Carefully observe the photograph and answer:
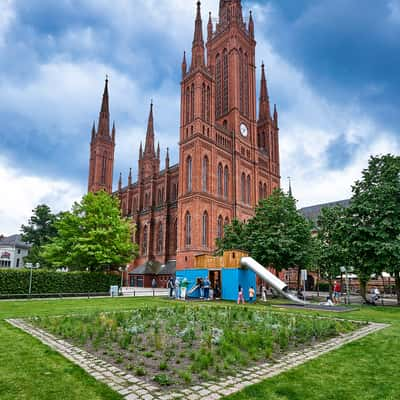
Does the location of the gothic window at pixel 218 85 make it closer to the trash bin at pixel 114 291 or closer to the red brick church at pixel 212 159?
the red brick church at pixel 212 159

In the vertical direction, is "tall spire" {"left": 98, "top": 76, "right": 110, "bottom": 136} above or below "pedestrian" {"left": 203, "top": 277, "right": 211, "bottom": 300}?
above

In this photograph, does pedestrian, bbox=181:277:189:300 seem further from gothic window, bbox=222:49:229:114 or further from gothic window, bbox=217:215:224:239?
gothic window, bbox=222:49:229:114

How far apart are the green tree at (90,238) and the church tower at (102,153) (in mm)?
52444

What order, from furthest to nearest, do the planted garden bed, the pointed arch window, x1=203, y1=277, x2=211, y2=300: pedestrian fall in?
the pointed arch window, x1=203, y1=277, x2=211, y2=300: pedestrian, the planted garden bed

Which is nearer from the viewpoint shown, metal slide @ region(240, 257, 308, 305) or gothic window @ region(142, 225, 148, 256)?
metal slide @ region(240, 257, 308, 305)

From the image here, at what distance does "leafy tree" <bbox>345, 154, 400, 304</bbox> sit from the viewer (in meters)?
21.7

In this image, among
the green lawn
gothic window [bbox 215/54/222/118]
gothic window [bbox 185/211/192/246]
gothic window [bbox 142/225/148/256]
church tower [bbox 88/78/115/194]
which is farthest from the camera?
church tower [bbox 88/78/115/194]

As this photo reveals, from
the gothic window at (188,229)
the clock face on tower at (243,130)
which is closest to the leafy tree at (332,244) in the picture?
the gothic window at (188,229)

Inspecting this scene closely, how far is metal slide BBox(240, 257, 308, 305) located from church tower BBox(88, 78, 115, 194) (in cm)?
6704

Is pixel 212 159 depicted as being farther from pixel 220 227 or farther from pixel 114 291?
pixel 114 291

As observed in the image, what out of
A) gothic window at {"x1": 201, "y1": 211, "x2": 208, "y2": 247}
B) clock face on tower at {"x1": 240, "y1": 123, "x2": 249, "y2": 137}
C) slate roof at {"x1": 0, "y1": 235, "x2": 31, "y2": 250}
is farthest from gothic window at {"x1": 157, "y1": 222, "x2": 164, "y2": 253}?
slate roof at {"x1": 0, "y1": 235, "x2": 31, "y2": 250}

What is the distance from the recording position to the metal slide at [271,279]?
22391 millimetres

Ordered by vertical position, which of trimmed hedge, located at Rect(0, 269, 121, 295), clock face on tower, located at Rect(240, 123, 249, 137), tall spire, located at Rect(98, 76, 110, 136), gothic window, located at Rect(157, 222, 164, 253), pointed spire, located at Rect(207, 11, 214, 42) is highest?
pointed spire, located at Rect(207, 11, 214, 42)

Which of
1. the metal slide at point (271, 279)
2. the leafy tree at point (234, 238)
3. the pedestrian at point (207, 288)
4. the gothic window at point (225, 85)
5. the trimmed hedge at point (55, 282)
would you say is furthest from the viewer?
the gothic window at point (225, 85)
